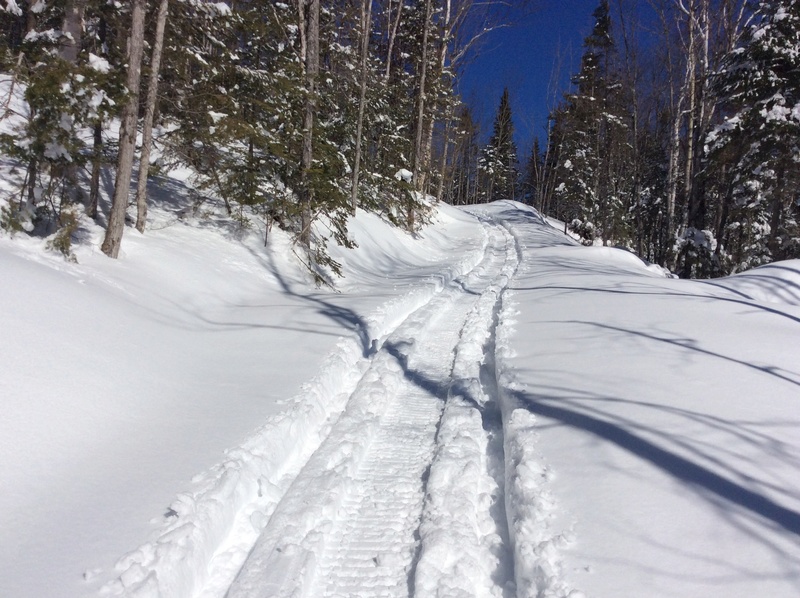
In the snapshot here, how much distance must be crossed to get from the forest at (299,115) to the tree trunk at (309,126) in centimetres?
4

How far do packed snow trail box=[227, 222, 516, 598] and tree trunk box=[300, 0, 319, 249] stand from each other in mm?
5054

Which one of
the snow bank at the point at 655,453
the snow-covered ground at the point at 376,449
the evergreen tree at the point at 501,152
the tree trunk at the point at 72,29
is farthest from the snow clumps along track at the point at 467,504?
the evergreen tree at the point at 501,152

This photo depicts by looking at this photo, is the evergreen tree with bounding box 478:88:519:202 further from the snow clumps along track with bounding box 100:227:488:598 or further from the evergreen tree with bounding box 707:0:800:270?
the snow clumps along track with bounding box 100:227:488:598

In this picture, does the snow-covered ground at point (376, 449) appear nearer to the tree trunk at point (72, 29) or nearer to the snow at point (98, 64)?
the snow at point (98, 64)

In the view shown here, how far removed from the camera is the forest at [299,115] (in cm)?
630

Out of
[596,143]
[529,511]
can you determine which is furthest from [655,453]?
[596,143]

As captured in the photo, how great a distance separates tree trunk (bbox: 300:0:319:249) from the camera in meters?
9.75

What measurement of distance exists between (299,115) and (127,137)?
472 cm

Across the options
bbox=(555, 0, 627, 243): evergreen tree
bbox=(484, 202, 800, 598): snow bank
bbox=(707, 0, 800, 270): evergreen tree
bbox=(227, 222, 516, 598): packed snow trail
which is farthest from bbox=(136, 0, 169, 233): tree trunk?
bbox=(555, 0, 627, 243): evergreen tree

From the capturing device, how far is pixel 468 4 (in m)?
19.8

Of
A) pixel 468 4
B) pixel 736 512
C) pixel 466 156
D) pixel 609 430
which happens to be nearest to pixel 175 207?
pixel 609 430

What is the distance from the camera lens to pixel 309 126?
9.99 m

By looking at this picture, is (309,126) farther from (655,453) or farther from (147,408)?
(655,453)

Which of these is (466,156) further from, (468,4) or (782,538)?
(782,538)
